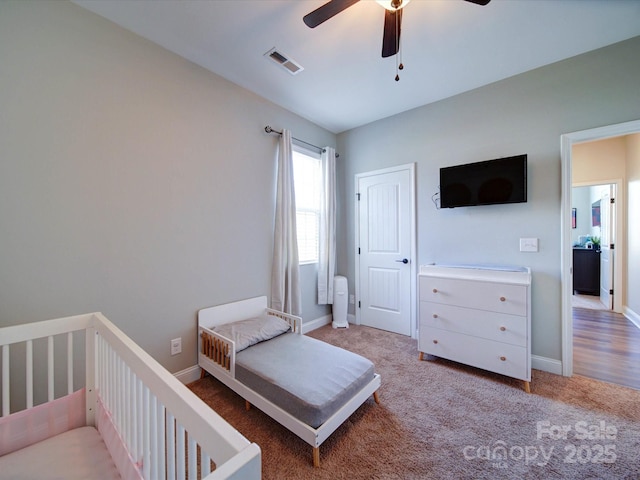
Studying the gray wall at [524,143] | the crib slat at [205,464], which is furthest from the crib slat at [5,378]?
the gray wall at [524,143]

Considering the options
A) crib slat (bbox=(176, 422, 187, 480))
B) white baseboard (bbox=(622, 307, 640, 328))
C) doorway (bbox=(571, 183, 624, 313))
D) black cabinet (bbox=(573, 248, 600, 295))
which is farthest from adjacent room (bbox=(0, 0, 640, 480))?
black cabinet (bbox=(573, 248, 600, 295))

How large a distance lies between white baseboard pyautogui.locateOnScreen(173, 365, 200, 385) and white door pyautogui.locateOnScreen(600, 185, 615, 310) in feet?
18.7

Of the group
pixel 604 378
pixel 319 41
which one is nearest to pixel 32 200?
pixel 319 41

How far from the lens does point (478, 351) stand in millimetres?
2203

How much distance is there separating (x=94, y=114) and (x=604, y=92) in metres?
3.86

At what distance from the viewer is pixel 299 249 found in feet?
10.6

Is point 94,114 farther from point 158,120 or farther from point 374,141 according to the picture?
point 374,141

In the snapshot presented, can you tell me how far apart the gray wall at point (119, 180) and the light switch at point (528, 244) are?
2.59m

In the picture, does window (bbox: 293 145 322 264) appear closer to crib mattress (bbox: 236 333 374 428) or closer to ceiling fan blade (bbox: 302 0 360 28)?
crib mattress (bbox: 236 333 374 428)

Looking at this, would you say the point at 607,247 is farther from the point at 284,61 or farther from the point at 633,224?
the point at 284,61

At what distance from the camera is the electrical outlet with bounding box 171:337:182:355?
Result: 2.08 m

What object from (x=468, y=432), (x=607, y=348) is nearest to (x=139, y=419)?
(x=468, y=432)

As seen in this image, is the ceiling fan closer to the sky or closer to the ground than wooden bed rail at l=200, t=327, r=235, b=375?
closer to the sky

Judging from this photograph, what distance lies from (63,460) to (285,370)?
104 centimetres
